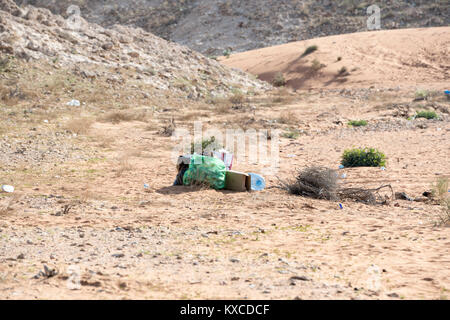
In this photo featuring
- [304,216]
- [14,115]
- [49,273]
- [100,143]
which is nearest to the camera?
[49,273]

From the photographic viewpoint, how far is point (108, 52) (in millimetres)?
16641

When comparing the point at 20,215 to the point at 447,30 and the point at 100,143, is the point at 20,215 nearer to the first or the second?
the point at 100,143

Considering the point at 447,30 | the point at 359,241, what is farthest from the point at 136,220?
the point at 447,30

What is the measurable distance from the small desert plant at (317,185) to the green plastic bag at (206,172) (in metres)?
0.93

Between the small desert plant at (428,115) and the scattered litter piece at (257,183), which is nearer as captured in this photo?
the scattered litter piece at (257,183)

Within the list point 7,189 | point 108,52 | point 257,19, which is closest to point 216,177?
point 7,189

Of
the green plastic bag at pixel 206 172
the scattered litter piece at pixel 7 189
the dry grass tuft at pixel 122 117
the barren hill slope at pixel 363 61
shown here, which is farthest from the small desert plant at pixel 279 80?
the scattered litter piece at pixel 7 189

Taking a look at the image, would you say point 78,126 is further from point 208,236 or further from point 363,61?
point 363,61

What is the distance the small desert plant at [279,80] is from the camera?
881 inches

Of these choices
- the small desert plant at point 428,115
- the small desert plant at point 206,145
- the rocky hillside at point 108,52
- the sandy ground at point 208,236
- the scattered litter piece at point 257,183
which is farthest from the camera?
the rocky hillside at point 108,52

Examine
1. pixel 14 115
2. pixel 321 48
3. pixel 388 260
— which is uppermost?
pixel 321 48

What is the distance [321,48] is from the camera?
2516 cm

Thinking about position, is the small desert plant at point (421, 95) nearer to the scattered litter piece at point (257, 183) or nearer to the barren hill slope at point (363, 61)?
the barren hill slope at point (363, 61)

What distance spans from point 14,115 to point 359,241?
8.77 m
